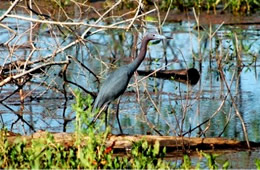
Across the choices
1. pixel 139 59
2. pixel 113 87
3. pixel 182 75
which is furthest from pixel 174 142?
pixel 182 75

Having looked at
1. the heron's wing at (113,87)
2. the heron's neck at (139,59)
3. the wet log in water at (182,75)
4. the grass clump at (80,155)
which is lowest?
the grass clump at (80,155)

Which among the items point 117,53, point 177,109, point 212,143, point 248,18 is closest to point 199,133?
point 212,143

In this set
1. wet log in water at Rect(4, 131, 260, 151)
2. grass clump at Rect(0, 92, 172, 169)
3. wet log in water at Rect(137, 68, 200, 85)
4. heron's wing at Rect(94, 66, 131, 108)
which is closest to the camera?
grass clump at Rect(0, 92, 172, 169)

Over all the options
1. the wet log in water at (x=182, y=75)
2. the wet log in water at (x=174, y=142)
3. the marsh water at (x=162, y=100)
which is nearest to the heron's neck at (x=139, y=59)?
the marsh water at (x=162, y=100)

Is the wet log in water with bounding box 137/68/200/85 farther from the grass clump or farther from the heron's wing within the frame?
the grass clump

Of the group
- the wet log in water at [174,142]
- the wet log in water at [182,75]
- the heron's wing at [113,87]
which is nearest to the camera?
the wet log in water at [174,142]

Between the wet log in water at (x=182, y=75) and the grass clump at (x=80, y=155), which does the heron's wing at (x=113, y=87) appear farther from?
the wet log in water at (x=182, y=75)

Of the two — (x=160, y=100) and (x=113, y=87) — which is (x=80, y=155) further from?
(x=160, y=100)

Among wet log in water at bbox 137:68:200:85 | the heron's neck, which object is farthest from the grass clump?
wet log in water at bbox 137:68:200:85

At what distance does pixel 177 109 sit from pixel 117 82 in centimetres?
135

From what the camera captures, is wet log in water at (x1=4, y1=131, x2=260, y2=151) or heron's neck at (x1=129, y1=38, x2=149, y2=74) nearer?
wet log in water at (x1=4, y1=131, x2=260, y2=151)

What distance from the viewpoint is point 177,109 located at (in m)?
8.49

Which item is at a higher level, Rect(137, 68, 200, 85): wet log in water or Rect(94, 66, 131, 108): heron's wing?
Rect(137, 68, 200, 85): wet log in water

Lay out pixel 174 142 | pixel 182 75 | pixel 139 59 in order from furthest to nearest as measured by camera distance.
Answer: pixel 182 75
pixel 139 59
pixel 174 142
